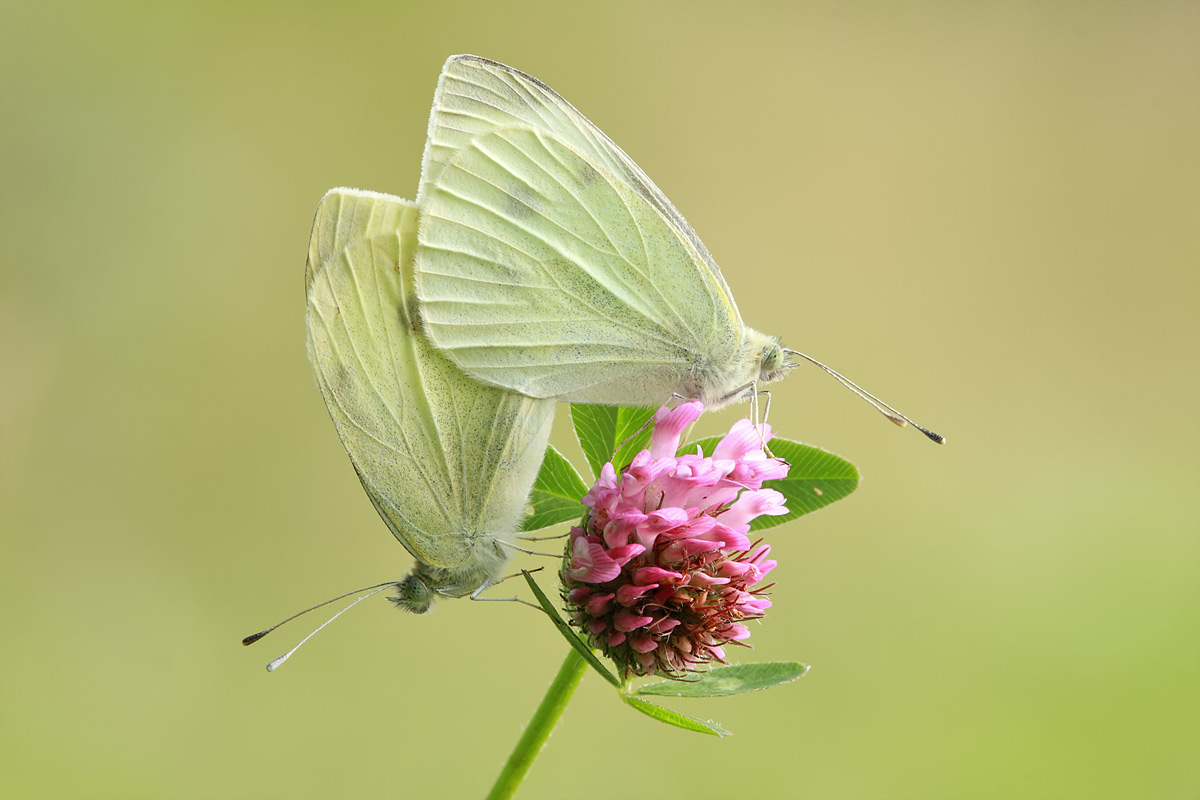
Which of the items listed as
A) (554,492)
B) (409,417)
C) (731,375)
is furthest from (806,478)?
(409,417)

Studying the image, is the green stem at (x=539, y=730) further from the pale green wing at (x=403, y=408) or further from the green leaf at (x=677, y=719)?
the pale green wing at (x=403, y=408)

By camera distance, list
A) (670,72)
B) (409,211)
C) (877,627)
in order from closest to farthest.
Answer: (409,211)
(877,627)
(670,72)

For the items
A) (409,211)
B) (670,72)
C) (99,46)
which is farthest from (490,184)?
(670,72)

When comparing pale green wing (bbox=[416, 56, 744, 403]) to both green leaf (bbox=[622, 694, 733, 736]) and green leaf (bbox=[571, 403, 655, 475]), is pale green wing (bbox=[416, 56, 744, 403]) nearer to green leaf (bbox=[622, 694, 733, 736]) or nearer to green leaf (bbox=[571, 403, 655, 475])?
green leaf (bbox=[571, 403, 655, 475])

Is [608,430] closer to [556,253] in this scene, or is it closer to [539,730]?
[556,253]

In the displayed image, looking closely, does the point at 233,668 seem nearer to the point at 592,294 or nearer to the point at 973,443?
the point at 592,294

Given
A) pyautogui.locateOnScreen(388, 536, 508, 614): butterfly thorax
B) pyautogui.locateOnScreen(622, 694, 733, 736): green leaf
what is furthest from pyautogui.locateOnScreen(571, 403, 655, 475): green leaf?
pyautogui.locateOnScreen(622, 694, 733, 736): green leaf

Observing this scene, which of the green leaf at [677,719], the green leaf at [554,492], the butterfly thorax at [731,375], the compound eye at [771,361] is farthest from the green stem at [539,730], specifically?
the compound eye at [771,361]
